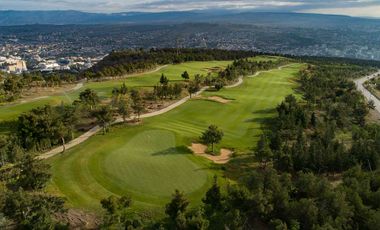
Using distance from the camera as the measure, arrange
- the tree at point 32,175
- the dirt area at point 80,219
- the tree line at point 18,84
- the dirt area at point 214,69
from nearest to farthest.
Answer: the dirt area at point 80,219
the tree at point 32,175
the tree line at point 18,84
the dirt area at point 214,69

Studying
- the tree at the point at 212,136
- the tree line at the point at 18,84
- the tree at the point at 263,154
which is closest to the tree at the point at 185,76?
the tree line at the point at 18,84

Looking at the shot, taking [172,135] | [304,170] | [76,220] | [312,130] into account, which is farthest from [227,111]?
[76,220]

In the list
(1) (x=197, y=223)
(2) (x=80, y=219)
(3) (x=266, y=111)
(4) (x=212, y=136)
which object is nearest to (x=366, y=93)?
(3) (x=266, y=111)

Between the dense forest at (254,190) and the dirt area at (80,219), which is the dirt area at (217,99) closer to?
the dense forest at (254,190)

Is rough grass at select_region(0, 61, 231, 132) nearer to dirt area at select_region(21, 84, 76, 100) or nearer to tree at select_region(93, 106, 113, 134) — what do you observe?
dirt area at select_region(21, 84, 76, 100)

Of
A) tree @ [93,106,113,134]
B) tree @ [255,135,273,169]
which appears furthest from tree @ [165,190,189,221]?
tree @ [93,106,113,134]
